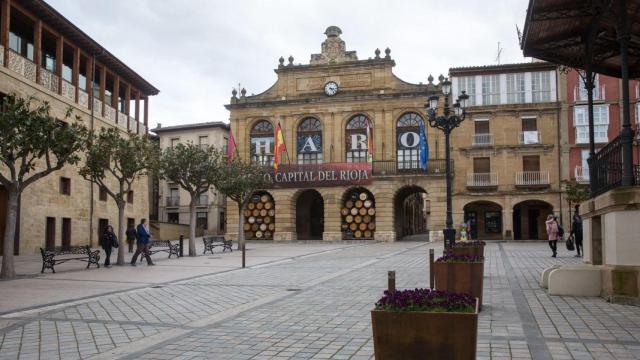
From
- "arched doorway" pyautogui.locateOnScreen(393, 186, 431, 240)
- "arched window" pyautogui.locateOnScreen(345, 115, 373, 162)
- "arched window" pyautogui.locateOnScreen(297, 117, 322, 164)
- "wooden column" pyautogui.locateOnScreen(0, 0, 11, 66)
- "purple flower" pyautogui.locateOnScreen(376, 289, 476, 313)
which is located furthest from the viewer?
"arched doorway" pyautogui.locateOnScreen(393, 186, 431, 240)

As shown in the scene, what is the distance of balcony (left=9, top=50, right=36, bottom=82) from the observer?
78.6 ft

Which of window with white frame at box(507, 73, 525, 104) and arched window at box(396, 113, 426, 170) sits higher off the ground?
window with white frame at box(507, 73, 525, 104)

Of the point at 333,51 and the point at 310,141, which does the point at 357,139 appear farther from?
the point at 333,51

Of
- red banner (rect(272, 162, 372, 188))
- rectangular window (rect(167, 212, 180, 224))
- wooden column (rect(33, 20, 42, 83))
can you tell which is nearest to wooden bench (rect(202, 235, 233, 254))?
wooden column (rect(33, 20, 42, 83))

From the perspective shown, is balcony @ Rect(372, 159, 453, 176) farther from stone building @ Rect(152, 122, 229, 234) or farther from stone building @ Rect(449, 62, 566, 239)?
stone building @ Rect(152, 122, 229, 234)

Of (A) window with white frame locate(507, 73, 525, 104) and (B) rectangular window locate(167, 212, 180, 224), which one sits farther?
(B) rectangular window locate(167, 212, 180, 224)

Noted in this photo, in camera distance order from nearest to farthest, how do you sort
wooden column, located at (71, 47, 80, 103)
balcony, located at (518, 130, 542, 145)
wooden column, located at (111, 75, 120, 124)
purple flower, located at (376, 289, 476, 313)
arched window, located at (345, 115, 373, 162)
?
purple flower, located at (376, 289, 476, 313), wooden column, located at (71, 47, 80, 103), wooden column, located at (111, 75, 120, 124), balcony, located at (518, 130, 542, 145), arched window, located at (345, 115, 373, 162)

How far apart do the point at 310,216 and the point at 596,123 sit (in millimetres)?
21967

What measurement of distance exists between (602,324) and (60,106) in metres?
26.4

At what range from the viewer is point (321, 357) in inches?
240

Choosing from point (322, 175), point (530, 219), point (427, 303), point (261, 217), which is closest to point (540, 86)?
point (530, 219)

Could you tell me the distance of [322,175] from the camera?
141 ft

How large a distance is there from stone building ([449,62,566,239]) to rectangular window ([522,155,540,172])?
0.22ft

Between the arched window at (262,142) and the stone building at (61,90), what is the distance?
10.6 m
